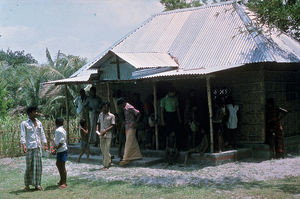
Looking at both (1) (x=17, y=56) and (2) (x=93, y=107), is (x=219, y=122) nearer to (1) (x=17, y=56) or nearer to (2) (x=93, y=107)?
(2) (x=93, y=107)

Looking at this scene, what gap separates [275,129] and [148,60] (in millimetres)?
4109

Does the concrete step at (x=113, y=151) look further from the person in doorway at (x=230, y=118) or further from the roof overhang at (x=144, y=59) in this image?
the roof overhang at (x=144, y=59)

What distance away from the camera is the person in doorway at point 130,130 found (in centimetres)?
1053

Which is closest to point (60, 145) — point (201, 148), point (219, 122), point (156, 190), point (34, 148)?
point (34, 148)

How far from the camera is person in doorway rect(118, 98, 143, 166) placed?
10531 mm

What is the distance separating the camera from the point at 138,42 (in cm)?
1506

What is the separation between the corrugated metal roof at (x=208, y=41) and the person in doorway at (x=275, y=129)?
136 cm

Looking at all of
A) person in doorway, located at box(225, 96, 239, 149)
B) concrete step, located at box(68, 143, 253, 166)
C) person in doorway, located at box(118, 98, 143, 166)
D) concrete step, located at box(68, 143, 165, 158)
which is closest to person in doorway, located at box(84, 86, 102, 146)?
concrete step, located at box(68, 143, 165, 158)

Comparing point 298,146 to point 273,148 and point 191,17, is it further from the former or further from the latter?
point 191,17

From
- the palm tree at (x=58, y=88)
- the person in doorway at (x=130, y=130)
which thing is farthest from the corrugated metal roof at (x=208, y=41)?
the palm tree at (x=58, y=88)

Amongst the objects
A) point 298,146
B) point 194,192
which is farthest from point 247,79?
point 194,192

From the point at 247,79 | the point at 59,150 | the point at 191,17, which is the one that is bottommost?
the point at 59,150

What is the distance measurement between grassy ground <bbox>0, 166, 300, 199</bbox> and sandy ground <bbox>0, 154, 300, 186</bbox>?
1.34 feet

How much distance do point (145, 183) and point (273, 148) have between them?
4.53m
